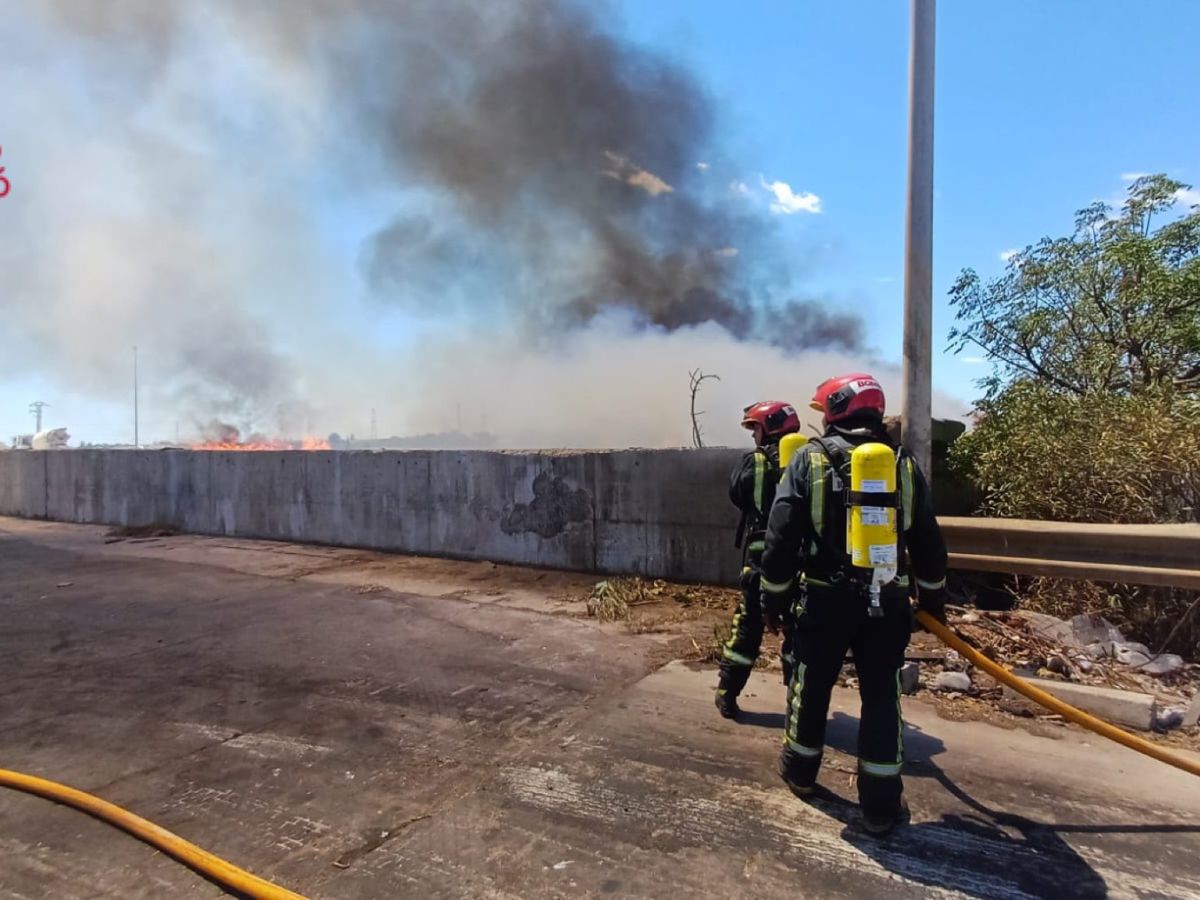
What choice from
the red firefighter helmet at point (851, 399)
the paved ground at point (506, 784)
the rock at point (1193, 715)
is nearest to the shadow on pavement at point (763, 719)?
the paved ground at point (506, 784)

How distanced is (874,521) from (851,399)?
21.0 inches

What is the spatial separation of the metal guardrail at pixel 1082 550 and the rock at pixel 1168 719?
613mm

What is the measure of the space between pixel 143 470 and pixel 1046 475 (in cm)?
1307

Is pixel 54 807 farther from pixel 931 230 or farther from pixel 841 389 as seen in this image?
pixel 931 230

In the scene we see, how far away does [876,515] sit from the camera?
2.60 metres

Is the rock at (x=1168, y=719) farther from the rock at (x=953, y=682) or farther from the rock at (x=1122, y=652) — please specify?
the rock at (x=953, y=682)

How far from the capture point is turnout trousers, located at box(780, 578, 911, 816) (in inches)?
102

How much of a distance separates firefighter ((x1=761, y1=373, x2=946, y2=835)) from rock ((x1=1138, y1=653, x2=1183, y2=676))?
2.03m

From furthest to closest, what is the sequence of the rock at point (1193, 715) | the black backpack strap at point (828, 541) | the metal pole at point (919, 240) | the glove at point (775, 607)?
A: the metal pole at point (919, 240) → the rock at point (1193, 715) → the glove at point (775, 607) → the black backpack strap at point (828, 541)

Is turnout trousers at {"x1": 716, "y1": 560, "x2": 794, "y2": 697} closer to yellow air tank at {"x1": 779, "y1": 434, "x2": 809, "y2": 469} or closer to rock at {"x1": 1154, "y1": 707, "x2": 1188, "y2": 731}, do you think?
yellow air tank at {"x1": 779, "y1": 434, "x2": 809, "y2": 469}

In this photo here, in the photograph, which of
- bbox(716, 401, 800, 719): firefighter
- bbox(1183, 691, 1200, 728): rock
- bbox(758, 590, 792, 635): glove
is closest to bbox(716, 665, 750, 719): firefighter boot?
bbox(716, 401, 800, 719): firefighter

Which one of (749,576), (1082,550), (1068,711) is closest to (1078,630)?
(1082,550)

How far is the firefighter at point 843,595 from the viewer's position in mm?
2635

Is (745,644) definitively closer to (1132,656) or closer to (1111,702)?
(1111,702)
